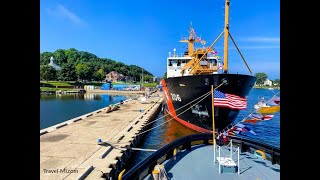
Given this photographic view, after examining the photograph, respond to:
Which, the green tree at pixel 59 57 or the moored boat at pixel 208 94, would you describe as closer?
the moored boat at pixel 208 94

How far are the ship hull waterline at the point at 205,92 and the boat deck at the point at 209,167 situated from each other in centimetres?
935

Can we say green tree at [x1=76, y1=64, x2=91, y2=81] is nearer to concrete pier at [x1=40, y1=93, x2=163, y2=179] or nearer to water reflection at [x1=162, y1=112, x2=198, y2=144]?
water reflection at [x1=162, y1=112, x2=198, y2=144]

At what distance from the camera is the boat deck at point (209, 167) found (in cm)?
708

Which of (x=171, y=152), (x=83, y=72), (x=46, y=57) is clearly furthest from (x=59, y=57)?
(x=171, y=152)

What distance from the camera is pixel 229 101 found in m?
16.6

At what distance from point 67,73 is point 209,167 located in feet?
380

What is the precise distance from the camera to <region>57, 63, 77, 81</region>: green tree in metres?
113

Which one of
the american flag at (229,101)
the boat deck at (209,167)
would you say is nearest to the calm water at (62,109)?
the american flag at (229,101)

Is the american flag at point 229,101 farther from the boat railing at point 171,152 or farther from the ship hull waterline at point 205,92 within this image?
the boat railing at point 171,152

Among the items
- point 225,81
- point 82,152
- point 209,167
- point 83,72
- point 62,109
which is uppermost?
point 83,72

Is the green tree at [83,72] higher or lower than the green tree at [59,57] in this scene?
lower

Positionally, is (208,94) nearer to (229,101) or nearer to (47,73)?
(229,101)

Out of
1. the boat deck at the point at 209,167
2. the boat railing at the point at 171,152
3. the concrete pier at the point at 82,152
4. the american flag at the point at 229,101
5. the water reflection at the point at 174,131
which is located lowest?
the water reflection at the point at 174,131

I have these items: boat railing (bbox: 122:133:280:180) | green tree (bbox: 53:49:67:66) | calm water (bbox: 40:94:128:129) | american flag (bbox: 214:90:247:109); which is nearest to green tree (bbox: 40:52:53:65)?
green tree (bbox: 53:49:67:66)
